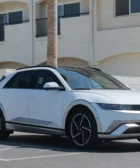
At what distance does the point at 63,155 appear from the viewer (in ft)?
32.2

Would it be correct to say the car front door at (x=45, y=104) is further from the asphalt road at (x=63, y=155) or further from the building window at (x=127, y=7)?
the building window at (x=127, y=7)

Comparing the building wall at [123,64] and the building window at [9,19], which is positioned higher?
the building window at [9,19]

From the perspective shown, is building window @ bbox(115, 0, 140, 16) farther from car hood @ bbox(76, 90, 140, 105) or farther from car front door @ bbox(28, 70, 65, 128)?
car hood @ bbox(76, 90, 140, 105)

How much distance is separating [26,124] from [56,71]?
138 cm

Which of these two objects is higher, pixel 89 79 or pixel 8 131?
pixel 89 79

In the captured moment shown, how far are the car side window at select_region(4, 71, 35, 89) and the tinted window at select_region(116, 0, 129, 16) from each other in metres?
13.4

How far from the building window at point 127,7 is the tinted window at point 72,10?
Result: 237 centimetres

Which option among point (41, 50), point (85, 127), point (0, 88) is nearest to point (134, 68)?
point (41, 50)

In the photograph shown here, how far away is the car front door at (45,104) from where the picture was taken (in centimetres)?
1088

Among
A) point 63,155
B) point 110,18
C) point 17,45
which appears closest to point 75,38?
point 110,18

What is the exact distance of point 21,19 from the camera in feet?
96.8

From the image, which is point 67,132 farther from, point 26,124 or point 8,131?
point 8,131

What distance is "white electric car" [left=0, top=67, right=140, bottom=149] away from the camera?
10047 mm

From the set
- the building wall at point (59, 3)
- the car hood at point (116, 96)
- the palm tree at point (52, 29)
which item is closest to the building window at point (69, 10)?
the building wall at point (59, 3)
